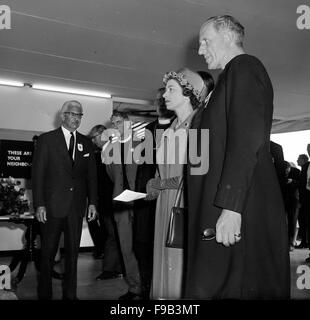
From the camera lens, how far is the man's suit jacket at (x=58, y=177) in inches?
120

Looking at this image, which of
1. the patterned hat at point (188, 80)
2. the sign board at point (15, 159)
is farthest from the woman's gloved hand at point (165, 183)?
the sign board at point (15, 159)

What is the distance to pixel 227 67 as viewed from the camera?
4.43ft

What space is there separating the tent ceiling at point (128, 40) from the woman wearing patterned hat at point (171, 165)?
6.50 ft

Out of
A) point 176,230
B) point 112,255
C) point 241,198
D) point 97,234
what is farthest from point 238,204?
point 97,234

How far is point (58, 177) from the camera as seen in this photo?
3.14m

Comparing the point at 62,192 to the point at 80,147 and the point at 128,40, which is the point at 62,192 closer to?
the point at 80,147

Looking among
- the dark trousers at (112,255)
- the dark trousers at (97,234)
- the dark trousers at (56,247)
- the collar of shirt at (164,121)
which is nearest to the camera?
the collar of shirt at (164,121)

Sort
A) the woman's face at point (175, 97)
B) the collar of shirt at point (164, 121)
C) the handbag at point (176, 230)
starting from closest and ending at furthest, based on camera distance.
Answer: the handbag at point (176, 230)
the woman's face at point (175, 97)
the collar of shirt at point (164, 121)

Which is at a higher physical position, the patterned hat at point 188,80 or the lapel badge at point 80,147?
the patterned hat at point 188,80

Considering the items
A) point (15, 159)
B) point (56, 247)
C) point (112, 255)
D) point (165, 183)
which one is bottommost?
point (112, 255)

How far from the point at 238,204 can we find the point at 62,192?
2121 millimetres

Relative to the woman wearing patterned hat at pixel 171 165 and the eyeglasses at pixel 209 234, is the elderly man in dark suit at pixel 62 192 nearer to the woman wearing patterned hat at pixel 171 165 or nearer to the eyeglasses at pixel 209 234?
the woman wearing patterned hat at pixel 171 165

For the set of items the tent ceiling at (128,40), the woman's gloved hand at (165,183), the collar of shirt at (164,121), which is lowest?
the woman's gloved hand at (165,183)
